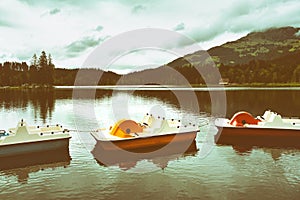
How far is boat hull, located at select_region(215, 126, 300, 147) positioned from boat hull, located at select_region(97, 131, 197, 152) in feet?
11.7

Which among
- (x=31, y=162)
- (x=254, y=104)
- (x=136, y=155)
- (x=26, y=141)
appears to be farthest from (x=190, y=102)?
(x=31, y=162)

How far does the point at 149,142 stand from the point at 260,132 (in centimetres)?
1168

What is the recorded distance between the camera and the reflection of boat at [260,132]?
99.4ft

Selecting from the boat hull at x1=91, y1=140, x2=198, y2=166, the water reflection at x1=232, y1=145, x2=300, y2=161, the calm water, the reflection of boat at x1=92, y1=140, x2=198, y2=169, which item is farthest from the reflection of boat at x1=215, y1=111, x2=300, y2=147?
A: the reflection of boat at x1=92, y1=140, x2=198, y2=169

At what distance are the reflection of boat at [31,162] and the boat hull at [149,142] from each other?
3.46 m

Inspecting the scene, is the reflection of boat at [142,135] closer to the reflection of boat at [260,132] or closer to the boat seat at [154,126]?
the boat seat at [154,126]

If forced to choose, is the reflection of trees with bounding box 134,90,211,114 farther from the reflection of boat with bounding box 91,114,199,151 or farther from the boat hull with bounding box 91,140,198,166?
the boat hull with bounding box 91,140,198,166

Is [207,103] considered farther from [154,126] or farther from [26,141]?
[26,141]

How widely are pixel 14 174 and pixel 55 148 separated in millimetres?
5103

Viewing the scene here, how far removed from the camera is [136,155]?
84.2 ft

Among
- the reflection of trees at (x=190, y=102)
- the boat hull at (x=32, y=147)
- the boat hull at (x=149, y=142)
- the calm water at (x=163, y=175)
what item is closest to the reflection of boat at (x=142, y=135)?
the boat hull at (x=149, y=142)

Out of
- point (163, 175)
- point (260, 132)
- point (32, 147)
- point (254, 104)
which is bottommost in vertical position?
point (163, 175)

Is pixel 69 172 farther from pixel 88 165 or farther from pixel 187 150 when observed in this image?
pixel 187 150

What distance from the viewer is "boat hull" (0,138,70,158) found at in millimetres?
24297
